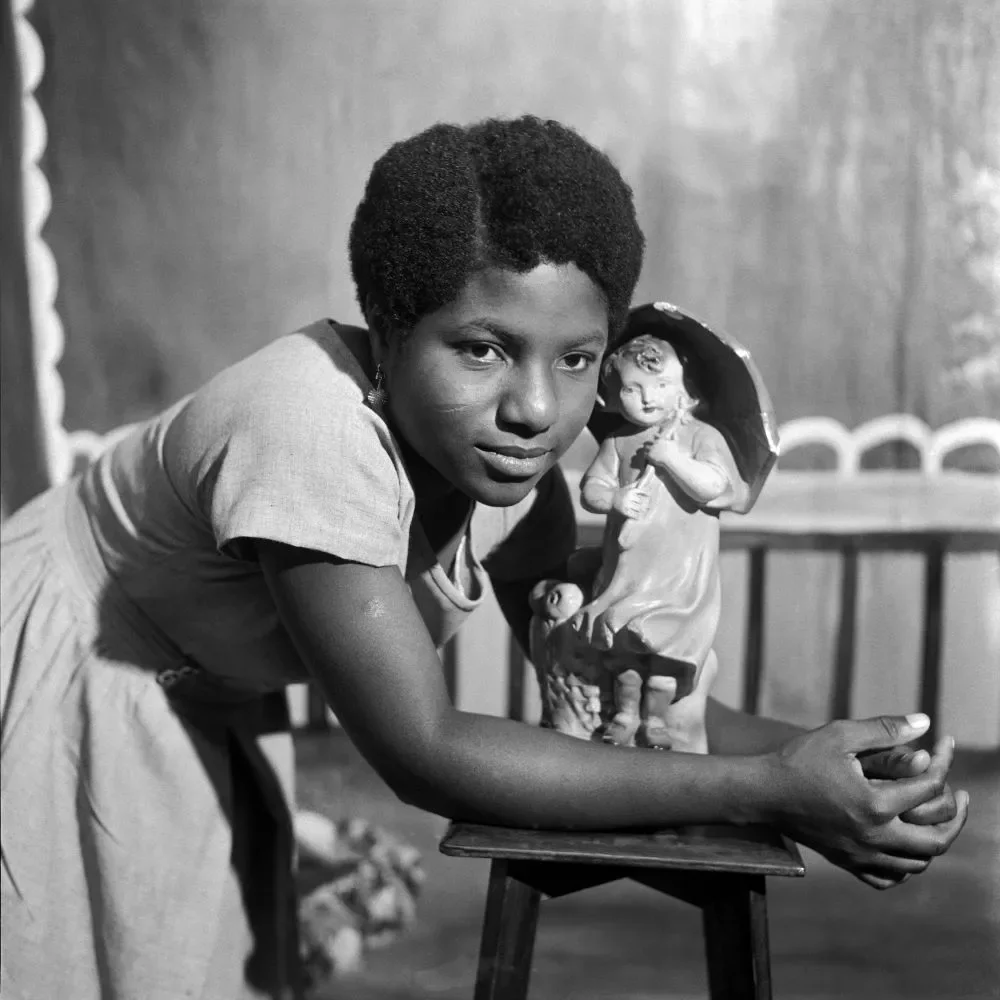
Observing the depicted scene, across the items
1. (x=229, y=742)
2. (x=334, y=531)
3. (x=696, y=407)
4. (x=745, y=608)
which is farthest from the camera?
(x=745, y=608)

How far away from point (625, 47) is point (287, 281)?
57cm

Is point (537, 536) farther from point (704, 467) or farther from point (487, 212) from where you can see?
point (487, 212)

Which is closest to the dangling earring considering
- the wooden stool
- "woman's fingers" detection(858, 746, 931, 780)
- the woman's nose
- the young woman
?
the young woman

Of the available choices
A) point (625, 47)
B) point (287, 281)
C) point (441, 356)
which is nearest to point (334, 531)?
point (441, 356)

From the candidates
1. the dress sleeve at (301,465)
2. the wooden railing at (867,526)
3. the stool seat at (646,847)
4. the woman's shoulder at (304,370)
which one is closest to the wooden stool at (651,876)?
the stool seat at (646,847)

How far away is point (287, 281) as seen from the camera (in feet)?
5.46

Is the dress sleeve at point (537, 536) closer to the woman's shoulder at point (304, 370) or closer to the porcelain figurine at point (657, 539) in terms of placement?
the porcelain figurine at point (657, 539)

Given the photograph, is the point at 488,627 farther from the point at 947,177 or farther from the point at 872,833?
the point at 872,833

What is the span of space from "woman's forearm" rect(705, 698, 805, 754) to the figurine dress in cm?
9

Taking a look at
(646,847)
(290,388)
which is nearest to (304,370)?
(290,388)

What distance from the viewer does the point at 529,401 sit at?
2.65 feet

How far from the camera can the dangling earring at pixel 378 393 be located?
872mm

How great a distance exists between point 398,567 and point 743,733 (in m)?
0.36

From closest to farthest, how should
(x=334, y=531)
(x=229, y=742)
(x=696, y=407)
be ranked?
(x=334, y=531) < (x=696, y=407) < (x=229, y=742)
